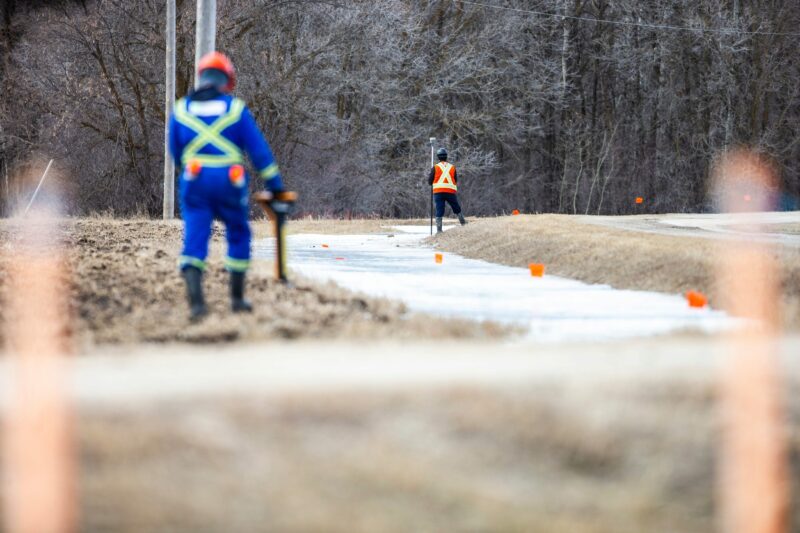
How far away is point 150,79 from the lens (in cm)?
3319

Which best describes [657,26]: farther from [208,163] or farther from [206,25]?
[208,163]

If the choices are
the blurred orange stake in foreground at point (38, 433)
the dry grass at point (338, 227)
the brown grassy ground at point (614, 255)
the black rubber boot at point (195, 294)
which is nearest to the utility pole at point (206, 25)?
the brown grassy ground at point (614, 255)

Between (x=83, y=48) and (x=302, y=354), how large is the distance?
2881 cm

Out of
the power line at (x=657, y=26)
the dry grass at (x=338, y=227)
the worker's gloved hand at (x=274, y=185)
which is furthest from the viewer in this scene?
the power line at (x=657, y=26)

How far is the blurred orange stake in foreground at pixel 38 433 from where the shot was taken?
4027 millimetres

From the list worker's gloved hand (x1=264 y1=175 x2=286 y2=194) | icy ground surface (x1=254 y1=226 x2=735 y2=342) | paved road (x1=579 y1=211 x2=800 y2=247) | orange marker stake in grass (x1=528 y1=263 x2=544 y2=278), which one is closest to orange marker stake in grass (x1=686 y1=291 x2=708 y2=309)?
icy ground surface (x1=254 y1=226 x2=735 y2=342)

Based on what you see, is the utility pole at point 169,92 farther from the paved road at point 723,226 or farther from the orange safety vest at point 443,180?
the paved road at point 723,226

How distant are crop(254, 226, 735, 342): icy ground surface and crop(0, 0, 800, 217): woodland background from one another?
55.3ft

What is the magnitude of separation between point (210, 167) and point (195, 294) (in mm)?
923

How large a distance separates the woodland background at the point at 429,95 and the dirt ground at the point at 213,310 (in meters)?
20.5

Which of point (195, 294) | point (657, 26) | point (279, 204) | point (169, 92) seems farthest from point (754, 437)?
point (657, 26)

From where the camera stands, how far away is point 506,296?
1097 centimetres

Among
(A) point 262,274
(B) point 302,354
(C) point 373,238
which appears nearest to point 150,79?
(C) point 373,238

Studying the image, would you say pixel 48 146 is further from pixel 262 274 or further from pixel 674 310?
pixel 674 310
